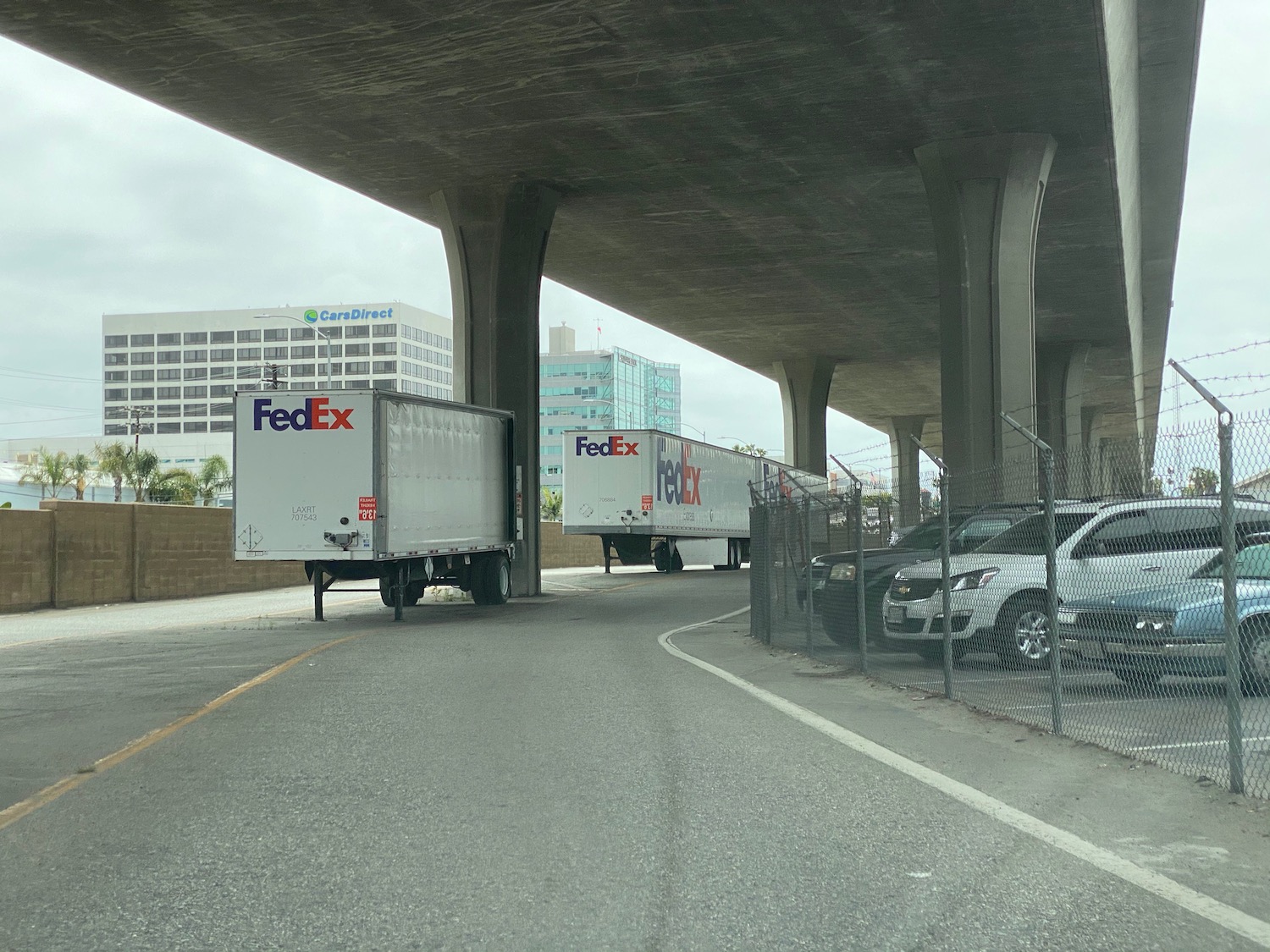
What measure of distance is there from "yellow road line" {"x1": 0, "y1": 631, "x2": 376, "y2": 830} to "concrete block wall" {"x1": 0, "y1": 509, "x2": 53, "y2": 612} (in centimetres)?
1277

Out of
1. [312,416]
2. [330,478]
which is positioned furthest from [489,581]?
[312,416]

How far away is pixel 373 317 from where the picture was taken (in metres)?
174

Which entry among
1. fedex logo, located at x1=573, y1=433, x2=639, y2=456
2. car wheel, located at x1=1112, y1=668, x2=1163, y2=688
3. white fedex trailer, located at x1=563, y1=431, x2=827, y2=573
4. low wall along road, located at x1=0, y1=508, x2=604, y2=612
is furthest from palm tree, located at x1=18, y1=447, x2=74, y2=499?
car wheel, located at x1=1112, y1=668, x2=1163, y2=688

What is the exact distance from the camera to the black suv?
44.4 ft

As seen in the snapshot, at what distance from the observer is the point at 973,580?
11.9 meters

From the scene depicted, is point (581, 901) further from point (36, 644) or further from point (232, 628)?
point (232, 628)

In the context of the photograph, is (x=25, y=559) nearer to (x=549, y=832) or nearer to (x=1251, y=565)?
(x=549, y=832)

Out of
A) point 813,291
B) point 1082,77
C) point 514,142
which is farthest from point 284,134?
point 813,291

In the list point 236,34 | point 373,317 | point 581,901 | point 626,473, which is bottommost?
point 581,901

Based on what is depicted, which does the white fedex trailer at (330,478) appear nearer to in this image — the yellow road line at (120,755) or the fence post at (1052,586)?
the yellow road line at (120,755)

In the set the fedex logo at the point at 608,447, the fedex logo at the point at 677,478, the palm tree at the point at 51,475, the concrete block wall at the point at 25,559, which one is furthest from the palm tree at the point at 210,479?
the concrete block wall at the point at 25,559

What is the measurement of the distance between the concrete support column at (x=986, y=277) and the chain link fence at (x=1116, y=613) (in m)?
14.2

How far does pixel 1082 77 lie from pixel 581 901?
72.5 feet

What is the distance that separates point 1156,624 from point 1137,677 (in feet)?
1.40
